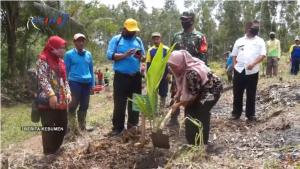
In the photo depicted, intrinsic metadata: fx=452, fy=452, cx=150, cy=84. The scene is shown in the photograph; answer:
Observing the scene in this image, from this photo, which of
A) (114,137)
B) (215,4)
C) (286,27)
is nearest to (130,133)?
(114,137)

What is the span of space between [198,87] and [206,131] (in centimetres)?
59

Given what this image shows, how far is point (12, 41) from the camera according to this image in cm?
1487

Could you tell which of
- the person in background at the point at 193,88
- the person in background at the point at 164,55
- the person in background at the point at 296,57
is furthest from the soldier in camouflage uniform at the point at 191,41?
the person in background at the point at 296,57

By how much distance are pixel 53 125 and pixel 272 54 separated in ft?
30.3

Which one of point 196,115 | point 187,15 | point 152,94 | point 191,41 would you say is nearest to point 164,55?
point 191,41

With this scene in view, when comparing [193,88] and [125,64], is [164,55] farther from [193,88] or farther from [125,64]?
[193,88]

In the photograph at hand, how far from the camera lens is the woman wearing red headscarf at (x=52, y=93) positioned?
491 centimetres

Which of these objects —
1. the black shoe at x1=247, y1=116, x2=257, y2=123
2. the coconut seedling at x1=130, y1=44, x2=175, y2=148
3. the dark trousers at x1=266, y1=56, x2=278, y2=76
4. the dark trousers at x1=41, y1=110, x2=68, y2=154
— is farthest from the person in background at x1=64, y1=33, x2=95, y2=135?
Answer: the dark trousers at x1=266, y1=56, x2=278, y2=76

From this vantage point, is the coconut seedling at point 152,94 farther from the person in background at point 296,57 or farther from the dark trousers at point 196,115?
the person in background at point 296,57

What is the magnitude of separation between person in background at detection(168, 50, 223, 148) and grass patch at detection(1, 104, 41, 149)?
12.6 ft

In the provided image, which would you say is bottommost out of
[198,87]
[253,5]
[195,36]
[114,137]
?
[114,137]

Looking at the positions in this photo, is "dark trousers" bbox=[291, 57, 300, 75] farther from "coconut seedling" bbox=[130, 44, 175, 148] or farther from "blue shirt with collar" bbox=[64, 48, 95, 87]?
"coconut seedling" bbox=[130, 44, 175, 148]

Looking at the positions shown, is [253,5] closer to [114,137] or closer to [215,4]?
[215,4]

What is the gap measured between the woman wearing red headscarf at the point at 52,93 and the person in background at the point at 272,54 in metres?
8.94
